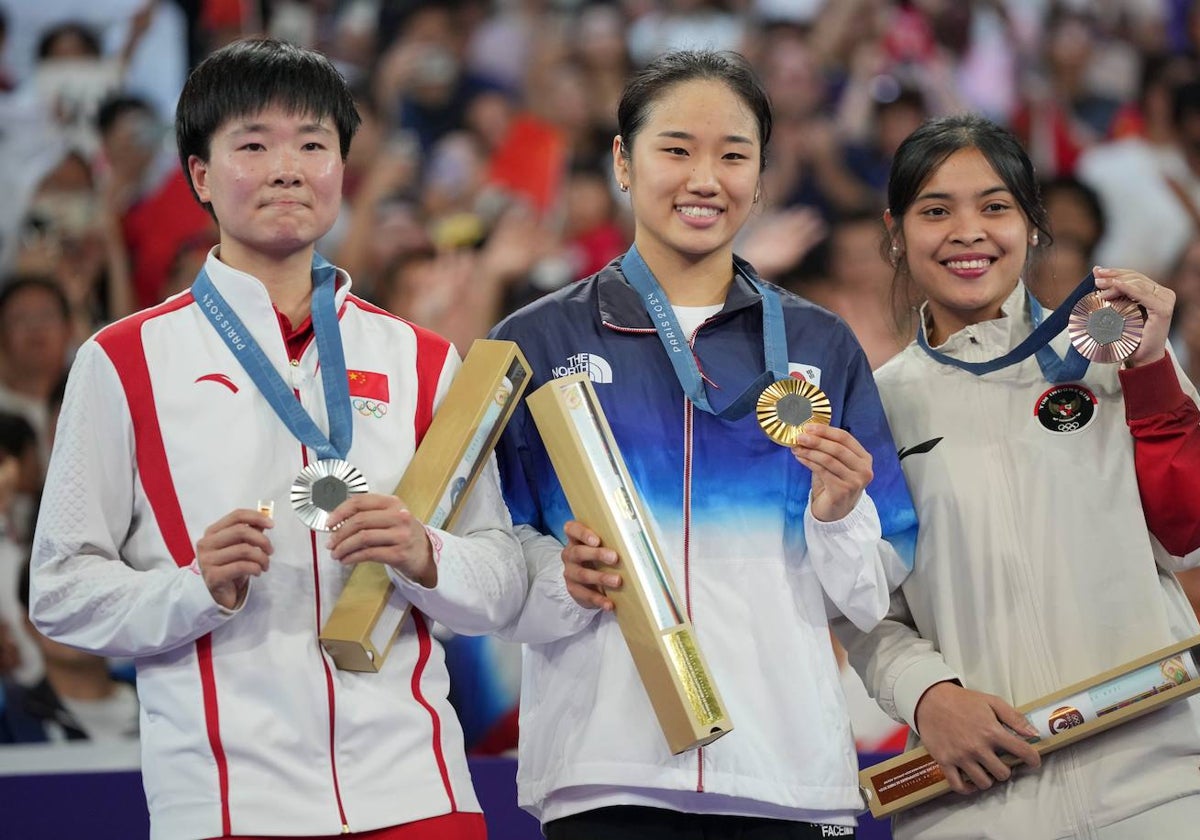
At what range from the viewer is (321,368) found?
6.90 ft

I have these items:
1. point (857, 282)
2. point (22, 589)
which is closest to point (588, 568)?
point (22, 589)

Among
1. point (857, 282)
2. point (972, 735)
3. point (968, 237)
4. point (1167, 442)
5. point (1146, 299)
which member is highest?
point (857, 282)

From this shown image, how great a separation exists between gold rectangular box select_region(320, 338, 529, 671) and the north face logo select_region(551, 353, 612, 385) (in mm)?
108

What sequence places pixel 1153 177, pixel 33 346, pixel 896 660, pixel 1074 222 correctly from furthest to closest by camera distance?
pixel 1153 177
pixel 1074 222
pixel 33 346
pixel 896 660

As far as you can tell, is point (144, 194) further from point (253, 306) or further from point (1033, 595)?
point (1033, 595)

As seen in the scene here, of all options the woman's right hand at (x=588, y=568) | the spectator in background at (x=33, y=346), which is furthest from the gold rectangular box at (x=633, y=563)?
the spectator in background at (x=33, y=346)

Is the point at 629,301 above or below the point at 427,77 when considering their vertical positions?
below

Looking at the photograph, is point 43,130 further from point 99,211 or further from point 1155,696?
point 1155,696

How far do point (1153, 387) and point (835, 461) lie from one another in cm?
64

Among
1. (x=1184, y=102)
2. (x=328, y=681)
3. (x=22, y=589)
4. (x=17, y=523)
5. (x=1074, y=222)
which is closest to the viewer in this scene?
(x=328, y=681)

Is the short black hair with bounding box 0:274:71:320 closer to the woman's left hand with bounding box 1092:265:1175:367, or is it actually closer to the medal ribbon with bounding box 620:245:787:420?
the medal ribbon with bounding box 620:245:787:420

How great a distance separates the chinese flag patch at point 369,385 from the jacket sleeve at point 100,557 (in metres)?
0.34

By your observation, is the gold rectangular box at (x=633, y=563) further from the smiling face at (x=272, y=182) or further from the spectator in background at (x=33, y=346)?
the spectator in background at (x=33, y=346)

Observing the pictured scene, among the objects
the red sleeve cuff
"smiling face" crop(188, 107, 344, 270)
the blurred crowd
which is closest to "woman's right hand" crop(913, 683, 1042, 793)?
the red sleeve cuff
